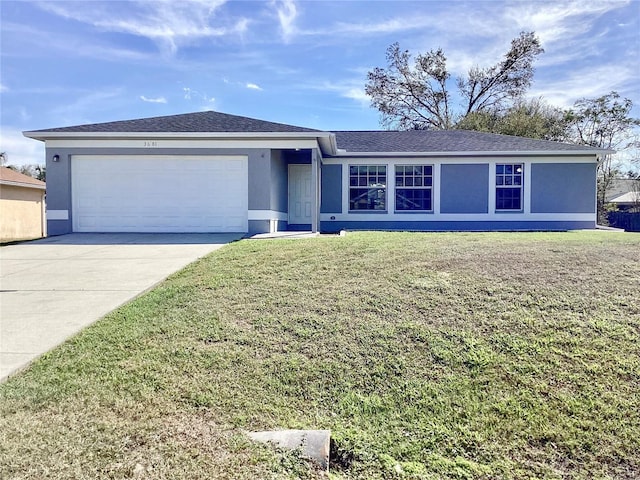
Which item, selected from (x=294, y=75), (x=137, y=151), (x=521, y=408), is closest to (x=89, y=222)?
(x=137, y=151)

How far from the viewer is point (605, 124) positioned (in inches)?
1172

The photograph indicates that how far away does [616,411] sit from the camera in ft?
10.7

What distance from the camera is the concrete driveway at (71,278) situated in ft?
15.4

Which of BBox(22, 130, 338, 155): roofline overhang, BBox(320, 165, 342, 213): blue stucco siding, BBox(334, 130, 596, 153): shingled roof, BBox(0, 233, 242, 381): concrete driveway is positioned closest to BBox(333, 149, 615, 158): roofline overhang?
BBox(334, 130, 596, 153): shingled roof

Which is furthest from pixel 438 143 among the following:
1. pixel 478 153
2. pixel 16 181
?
pixel 16 181

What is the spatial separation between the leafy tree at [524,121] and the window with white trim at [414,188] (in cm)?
1524

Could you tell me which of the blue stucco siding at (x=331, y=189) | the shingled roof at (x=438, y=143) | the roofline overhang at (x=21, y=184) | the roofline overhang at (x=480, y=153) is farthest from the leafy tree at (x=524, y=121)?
the roofline overhang at (x=21, y=184)

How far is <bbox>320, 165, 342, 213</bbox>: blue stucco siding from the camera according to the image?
15961 mm

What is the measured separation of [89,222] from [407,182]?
36.0 feet

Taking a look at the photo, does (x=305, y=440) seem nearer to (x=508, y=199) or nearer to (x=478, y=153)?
(x=478, y=153)

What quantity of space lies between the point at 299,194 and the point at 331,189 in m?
1.26

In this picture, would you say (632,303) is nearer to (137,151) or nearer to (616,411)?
(616,411)

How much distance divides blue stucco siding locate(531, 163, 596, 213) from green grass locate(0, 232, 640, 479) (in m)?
10.3

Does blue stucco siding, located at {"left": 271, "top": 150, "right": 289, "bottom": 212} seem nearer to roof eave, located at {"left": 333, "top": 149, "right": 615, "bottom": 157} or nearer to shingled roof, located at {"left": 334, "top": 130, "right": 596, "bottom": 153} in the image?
roof eave, located at {"left": 333, "top": 149, "right": 615, "bottom": 157}
